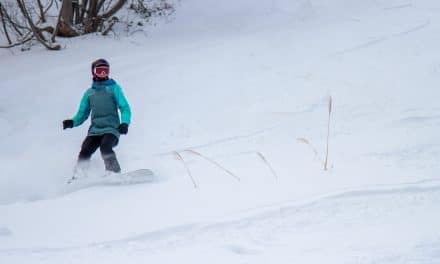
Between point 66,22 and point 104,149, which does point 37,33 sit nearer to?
point 66,22

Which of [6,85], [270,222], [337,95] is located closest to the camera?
[270,222]

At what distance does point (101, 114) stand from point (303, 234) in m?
2.44

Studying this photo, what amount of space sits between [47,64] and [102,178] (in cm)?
459

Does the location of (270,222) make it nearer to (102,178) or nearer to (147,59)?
(102,178)

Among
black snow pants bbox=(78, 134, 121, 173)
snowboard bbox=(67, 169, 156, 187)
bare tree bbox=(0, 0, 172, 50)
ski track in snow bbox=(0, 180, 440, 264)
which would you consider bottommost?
bare tree bbox=(0, 0, 172, 50)

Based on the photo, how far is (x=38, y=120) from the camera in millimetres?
6820

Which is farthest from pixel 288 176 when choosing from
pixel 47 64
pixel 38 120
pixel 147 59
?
pixel 47 64

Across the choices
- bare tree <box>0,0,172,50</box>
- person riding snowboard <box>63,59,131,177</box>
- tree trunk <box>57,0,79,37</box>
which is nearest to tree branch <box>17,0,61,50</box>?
bare tree <box>0,0,172,50</box>

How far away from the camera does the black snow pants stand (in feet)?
16.1

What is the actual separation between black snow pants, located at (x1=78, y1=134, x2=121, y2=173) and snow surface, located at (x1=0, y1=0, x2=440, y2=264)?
298mm

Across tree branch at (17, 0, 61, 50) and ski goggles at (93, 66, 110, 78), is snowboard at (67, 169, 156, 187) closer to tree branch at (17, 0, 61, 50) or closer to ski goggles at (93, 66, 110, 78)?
ski goggles at (93, 66, 110, 78)

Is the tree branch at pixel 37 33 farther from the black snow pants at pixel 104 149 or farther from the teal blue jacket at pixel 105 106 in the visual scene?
the black snow pants at pixel 104 149

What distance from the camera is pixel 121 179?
471cm

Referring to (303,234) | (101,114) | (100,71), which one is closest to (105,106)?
(101,114)
